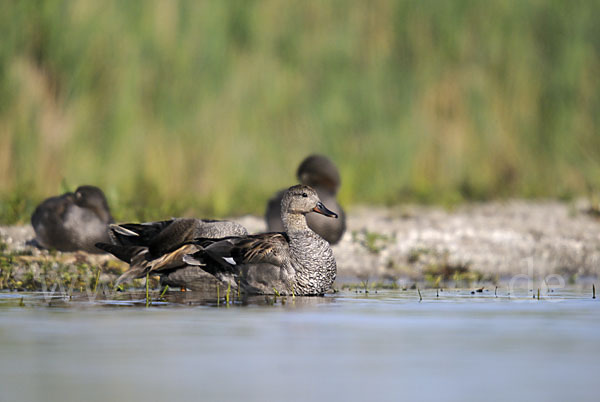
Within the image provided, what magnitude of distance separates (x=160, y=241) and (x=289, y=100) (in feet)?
19.2

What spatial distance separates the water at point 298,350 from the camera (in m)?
4.59

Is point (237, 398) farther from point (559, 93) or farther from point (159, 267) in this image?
point (559, 93)

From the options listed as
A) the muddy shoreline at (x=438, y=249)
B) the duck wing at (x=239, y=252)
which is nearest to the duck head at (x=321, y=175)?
the muddy shoreline at (x=438, y=249)

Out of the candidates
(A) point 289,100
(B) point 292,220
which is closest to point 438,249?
(B) point 292,220

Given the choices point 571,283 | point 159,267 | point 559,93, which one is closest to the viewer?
point 159,267

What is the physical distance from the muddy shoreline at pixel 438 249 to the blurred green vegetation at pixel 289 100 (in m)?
1.15

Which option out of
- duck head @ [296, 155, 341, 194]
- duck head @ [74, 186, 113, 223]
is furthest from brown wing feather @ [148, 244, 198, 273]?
duck head @ [296, 155, 341, 194]

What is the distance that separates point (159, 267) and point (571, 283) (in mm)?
3836

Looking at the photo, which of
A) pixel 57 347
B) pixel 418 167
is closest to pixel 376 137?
pixel 418 167

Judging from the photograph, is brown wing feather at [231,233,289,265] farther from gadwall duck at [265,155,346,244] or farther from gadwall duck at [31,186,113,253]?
gadwall duck at [265,155,346,244]

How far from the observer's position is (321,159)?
40.4 feet

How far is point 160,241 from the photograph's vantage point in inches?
368

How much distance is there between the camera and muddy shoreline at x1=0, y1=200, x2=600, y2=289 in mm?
10398

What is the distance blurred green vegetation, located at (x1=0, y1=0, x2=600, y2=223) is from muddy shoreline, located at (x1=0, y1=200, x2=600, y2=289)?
1152mm
